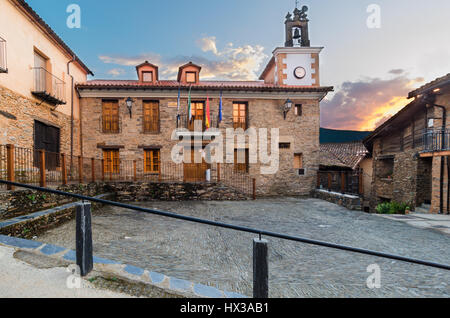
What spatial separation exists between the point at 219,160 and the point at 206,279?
10226 millimetres

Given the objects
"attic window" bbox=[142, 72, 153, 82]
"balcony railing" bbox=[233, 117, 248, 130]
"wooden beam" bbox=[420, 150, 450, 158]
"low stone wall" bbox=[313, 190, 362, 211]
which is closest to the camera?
"wooden beam" bbox=[420, 150, 450, 158]

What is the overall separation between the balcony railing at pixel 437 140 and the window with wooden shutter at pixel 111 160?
15990mm

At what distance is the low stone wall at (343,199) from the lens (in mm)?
8562

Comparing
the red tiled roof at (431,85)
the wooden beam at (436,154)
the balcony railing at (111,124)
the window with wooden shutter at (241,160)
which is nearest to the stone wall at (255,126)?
the balcony railing at (111,124)

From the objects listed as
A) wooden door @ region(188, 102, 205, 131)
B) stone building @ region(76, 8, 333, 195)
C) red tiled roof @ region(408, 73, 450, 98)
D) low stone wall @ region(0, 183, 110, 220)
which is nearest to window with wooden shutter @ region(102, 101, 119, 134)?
stone building @ region(76, 8, 333, 195)

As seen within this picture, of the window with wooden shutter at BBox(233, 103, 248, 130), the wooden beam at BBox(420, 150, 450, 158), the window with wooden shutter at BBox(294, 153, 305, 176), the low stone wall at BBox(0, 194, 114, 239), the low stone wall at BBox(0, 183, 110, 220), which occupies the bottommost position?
the low stone wall at BBox(0, 194, 114, 239)

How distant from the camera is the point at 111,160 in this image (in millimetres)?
12883

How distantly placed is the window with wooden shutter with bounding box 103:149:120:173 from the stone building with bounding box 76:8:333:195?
0.06m

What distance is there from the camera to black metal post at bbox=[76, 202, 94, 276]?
7.49 feet

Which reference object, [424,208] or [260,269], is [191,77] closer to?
[260,269]

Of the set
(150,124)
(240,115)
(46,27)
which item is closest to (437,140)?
(240,115)

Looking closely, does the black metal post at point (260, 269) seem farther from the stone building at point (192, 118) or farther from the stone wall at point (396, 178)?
the stone wall at point (396, 178)

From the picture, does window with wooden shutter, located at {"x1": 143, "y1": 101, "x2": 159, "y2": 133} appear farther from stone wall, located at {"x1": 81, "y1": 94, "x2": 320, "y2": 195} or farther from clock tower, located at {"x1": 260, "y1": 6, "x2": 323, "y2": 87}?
clock tower, located at {"x1": 260, "y1": 6, "x2": 323, "y2": 87}

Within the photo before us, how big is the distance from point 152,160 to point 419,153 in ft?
46.5
